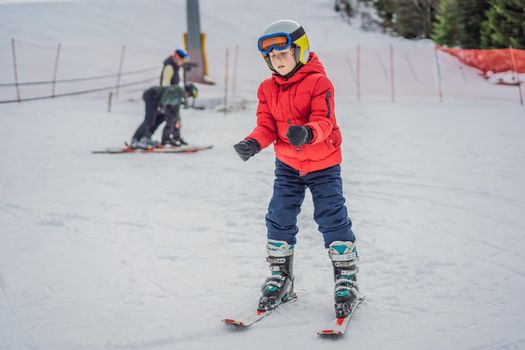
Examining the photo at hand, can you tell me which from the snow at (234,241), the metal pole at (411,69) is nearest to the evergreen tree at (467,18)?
the metal pole at (411,69)

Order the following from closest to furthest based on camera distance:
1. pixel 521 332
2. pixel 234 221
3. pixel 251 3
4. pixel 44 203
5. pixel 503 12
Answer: pixel 521 332, pixel 234 221, pixel 44 203, pixel 503 12, pixel 251 3

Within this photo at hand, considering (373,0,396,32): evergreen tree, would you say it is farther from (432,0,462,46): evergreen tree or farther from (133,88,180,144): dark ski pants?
(133,88,180,144): dark ski pants

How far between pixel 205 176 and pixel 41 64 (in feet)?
49.8

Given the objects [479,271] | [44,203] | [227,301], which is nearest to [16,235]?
[44,203]

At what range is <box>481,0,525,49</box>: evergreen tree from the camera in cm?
1858

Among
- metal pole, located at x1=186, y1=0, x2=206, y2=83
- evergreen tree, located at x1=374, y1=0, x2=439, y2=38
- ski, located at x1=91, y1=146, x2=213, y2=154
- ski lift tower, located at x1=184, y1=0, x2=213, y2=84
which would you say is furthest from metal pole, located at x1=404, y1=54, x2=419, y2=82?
evergreen tree, located at x1=374, y1=0, x2=439, y2=38

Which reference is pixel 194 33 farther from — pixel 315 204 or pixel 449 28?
pixel 315 204

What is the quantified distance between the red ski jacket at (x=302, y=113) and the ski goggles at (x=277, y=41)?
163 mm

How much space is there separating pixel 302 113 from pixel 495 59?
16.8 meters

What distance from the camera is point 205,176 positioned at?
801 cm

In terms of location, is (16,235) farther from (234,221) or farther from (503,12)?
(503,12)

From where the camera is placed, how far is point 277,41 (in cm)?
323

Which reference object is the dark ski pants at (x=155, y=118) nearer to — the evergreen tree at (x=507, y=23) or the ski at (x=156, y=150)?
the ski at (x=156, y=150)

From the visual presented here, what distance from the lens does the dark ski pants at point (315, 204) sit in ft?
10.8
